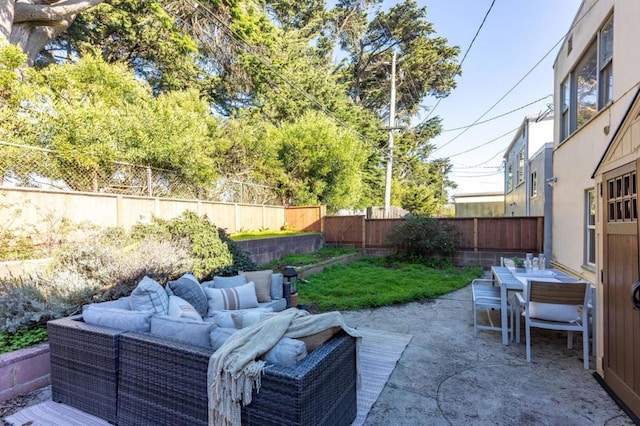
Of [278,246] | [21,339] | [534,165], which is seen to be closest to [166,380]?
[21,339]

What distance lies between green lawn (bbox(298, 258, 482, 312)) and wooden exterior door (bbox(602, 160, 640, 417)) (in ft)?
9.77

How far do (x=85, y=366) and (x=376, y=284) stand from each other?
17.0 ft

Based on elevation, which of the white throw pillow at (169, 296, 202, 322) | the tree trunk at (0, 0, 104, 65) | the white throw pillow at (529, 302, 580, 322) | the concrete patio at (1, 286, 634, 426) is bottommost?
the concrete patio at (1, 286, 634, 426)

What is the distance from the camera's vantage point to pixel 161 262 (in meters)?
4.25

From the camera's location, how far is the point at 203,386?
1782 mm

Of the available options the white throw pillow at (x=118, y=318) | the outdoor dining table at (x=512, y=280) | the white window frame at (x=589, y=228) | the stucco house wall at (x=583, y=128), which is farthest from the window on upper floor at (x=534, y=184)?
the white throw pillow at (x=118, y=318)

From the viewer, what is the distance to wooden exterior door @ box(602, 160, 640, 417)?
234 centimetres

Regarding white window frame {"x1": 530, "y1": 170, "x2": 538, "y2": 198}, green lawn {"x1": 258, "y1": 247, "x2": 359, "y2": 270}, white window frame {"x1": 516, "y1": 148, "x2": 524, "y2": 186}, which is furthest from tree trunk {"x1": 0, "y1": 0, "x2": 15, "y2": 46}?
white window frame {"x1": 516, "y1": 148, "x2": 524, "y2": 186}

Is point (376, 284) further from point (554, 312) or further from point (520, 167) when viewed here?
point (520, 167)

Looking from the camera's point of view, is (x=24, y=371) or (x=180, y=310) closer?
(x=24, y=371)

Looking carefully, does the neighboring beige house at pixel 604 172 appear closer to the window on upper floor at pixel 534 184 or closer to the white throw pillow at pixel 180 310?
the window on upper floor at pixel 534 184

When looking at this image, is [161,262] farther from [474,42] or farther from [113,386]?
[474,42]

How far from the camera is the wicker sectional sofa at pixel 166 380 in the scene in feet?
5.27

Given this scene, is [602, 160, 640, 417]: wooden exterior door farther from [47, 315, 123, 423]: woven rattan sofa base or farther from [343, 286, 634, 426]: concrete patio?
[47, 315, 123, 423]: woven rattan sofa base
